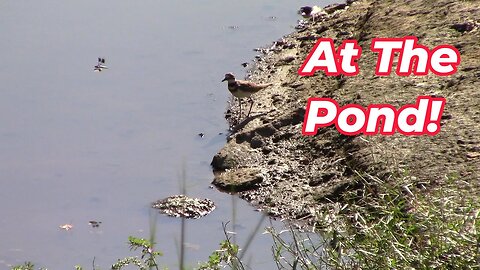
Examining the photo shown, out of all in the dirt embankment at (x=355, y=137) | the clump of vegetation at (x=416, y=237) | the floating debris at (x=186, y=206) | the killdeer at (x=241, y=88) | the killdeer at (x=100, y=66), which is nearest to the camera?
the clump of vegetation at (x=416, y=237)

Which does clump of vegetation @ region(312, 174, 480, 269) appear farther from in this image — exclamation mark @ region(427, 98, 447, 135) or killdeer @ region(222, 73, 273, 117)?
killdeer @ region(222, 73, 273, 117)

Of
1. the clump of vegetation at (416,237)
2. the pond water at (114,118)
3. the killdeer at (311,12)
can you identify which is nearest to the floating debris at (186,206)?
the pond water at (114,118)

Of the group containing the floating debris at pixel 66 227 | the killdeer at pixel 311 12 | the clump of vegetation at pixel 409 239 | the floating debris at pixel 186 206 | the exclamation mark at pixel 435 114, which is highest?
the killdeer at pixel 311 12

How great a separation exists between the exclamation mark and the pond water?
1.43 m

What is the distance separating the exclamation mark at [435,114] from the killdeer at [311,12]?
414cm

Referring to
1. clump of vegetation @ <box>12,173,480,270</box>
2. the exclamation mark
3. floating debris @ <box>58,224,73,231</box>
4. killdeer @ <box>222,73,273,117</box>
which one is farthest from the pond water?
clump of vegetation @ <box>12,173,480,270</box>

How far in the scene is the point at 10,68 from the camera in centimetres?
1026

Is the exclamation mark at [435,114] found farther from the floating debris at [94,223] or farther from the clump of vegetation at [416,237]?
the clump of vegetation at [416,237]

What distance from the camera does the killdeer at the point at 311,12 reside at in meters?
11.8

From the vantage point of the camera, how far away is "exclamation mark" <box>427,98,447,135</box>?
7.18 meters

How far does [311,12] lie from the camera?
12.0 metres

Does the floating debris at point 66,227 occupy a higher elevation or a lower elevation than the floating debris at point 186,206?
lower

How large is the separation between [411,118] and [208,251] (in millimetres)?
2121

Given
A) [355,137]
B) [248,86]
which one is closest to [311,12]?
[248,86]
